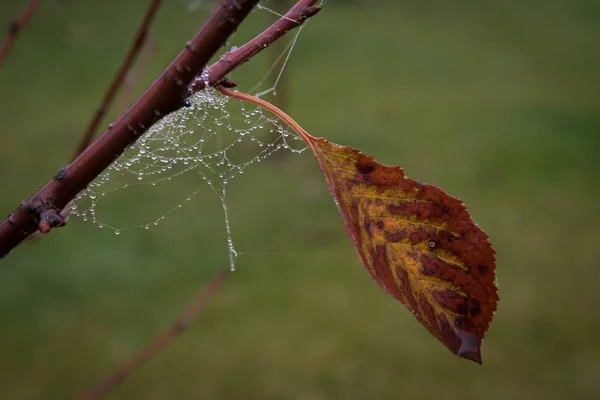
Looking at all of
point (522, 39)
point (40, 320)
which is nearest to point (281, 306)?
point (40, 320)

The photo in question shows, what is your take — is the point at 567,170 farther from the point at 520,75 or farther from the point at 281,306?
the point at 281,306

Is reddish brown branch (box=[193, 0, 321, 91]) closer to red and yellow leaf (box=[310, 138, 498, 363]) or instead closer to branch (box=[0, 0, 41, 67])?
red and yellow leaf (box=[310, 138, 498, 363])

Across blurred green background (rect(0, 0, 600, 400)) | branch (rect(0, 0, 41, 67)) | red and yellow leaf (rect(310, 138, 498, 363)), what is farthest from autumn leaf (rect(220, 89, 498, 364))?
blurred green background (rect(0, 0, 600, 400))

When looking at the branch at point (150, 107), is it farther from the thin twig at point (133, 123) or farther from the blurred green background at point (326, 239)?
the blurred green background at point (326, 239)

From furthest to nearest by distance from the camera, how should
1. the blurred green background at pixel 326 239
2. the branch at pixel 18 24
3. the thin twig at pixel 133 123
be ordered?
the blurred green background at pixel 326 239, the branch at pixel 18 24, the thin twig at pixel 133 123

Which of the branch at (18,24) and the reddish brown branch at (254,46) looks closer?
the reddish brown branch at (254,46)

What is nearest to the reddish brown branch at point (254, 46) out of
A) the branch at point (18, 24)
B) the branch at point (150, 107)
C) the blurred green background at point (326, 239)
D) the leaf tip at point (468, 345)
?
the branch at point (150, 107)
